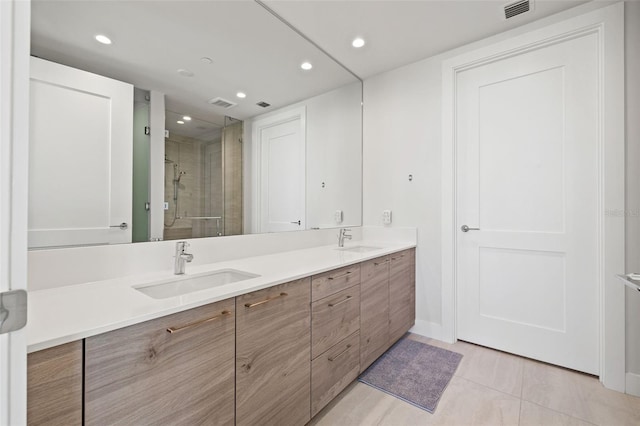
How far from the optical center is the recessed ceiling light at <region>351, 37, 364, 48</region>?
2.32 meters

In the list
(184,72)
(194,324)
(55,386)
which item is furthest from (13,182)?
(184,72)

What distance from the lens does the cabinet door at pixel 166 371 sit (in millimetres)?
796

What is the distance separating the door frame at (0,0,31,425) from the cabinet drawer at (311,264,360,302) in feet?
3.63

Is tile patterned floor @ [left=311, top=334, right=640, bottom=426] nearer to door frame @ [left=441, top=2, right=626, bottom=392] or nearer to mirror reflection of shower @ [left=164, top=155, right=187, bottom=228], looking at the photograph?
door frame @ [left=441, top=2, right=626, bottom=392]

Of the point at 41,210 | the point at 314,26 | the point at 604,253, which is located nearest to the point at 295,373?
the point at 41,210

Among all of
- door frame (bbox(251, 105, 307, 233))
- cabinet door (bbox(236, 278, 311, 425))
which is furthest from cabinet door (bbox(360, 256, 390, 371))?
door frame (bbox(251, 105, 307, 233))

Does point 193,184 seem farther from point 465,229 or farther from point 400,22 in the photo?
point 465,229

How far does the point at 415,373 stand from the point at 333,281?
1015 mm

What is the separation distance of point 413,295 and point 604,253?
53.1 inches

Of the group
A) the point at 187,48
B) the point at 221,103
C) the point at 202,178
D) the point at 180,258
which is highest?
the point at 187,48

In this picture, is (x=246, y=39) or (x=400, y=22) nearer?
(x=246, y=39)

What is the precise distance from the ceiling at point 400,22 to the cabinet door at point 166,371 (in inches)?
77.8

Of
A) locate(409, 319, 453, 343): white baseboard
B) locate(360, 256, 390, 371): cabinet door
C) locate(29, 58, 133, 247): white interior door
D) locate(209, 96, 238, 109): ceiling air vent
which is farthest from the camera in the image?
locate(409, 319, 453, 343): white baseboard

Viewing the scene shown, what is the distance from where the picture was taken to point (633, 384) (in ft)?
5.81
